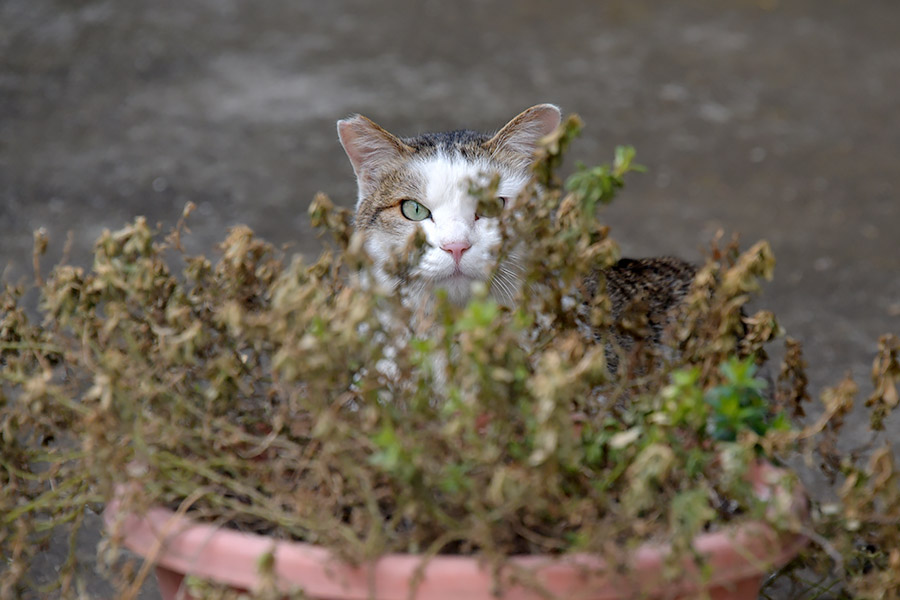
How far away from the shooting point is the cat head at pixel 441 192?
185 cm

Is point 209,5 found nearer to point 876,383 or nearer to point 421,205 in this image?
point 421,205

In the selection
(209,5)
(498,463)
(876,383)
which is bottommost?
(498,463)

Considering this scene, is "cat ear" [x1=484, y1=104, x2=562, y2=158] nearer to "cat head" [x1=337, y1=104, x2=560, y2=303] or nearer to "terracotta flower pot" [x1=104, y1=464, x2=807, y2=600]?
"cat head" [x1=337, y1=104, x2=560, y2=303]

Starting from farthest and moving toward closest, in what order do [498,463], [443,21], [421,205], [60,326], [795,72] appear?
[443,21]
[795,72]
[421,205]
[60,326]
[498,463]

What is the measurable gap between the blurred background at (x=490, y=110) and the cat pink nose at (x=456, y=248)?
163 centimetres

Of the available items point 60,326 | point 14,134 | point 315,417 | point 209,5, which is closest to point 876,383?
point 315,417

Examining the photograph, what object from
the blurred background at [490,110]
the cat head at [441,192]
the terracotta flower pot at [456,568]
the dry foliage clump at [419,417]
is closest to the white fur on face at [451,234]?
the cat head at [441,192]

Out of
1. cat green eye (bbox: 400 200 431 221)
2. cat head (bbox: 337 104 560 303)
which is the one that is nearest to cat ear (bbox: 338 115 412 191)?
cat head (bbox: 337 104 560 303)

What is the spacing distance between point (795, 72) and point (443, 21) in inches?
78.4

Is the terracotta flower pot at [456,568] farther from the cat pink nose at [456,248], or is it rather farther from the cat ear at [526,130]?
the cat ear at [526,130]

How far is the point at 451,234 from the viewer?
72.2 inches

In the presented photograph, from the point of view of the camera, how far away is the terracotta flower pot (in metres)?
1.15

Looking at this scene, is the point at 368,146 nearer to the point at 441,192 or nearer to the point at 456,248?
the point at 441,192

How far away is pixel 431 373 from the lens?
1.23 metres
